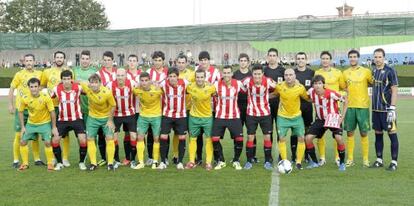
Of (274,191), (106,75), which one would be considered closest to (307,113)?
(274,191)

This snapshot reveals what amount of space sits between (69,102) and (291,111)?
11.0 feet

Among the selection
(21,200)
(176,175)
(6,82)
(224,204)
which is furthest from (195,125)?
(6,82)

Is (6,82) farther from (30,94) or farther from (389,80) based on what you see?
(389,80)

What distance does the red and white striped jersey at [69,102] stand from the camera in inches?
315

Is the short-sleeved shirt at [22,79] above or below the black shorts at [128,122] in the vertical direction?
above

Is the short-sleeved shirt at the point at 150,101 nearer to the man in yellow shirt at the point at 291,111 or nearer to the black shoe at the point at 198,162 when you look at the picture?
the black shoe at the point at 198,162

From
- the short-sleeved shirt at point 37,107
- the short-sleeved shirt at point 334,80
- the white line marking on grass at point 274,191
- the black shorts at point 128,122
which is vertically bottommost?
the white line marking on grass at point 274,191

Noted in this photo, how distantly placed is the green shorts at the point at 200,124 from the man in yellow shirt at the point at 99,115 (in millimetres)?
1191

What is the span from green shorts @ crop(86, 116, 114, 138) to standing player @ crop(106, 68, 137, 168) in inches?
11.2

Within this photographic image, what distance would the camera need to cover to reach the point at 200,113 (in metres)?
8.09

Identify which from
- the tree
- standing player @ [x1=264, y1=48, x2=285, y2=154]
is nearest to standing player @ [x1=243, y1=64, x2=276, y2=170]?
standing player @ [x1=264, y1=48, x2=285, y2=154]

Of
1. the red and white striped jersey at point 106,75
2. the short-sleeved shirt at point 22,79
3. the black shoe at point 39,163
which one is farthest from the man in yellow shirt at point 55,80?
the red and white striped jersey at point 106,75

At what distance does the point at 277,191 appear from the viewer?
651 cm

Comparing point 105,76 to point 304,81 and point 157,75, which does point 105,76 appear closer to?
point 157,75
